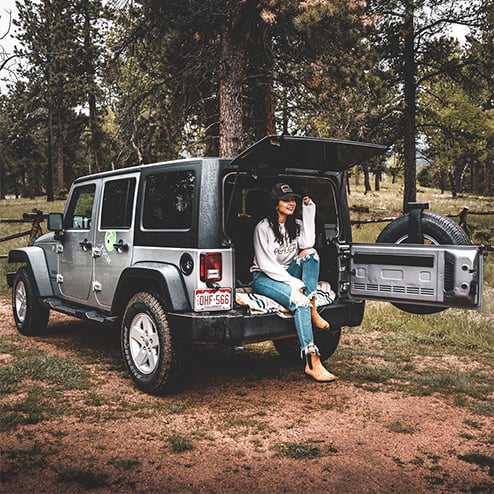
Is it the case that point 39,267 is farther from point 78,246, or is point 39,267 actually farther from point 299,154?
point 299,154

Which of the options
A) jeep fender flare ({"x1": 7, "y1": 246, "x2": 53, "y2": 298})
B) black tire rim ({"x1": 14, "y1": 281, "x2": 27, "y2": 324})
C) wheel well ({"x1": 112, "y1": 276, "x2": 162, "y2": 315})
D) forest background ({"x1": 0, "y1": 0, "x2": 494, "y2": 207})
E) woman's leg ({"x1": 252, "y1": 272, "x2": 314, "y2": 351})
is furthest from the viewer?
forest background ({"x1": 0, "y1": 0, "x2": 494, "y2": 207})

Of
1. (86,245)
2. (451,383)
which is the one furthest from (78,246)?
(451,383)

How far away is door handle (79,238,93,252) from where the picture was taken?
6.02 m

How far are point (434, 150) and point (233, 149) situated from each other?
1632 cm

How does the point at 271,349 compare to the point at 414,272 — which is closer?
the point at 414,272

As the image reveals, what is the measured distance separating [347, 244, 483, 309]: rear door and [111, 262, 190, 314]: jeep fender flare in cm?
174

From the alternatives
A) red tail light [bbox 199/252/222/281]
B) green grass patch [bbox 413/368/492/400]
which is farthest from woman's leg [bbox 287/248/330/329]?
green grass patch [bbox 413/368/492/400]

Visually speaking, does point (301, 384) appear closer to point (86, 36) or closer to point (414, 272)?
point (414, 272)

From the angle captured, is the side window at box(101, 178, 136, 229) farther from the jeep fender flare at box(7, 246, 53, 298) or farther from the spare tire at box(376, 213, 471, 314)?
the spare tire at box(376, 213, 471, 314)

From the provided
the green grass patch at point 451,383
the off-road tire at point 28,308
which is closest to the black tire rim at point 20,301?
the off-road tire at point 28,308

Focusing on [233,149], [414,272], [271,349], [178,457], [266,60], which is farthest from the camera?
[266,60]

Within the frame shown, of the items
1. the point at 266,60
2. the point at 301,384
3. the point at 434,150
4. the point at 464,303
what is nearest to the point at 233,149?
the point at 266,60

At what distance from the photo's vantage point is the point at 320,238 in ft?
18.4

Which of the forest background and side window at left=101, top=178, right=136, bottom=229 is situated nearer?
side window at left=101, top=178, right=136, bottom=229
